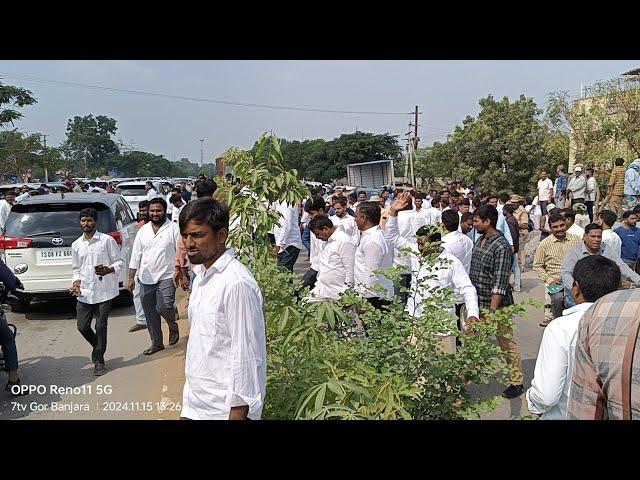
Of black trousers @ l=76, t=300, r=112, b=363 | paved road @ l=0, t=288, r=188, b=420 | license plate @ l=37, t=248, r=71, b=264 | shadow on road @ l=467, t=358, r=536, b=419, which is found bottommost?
shadow on road @ l=467, t=358, r=536, b=419

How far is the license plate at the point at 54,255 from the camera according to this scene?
23.1 ft

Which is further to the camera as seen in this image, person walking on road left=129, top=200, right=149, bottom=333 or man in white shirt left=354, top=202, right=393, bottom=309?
person walking on road left=129, top=200, right=149, bottom=333

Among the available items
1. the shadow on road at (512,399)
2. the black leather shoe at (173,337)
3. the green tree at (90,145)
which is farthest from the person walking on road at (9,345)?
the green tree at (90,145)

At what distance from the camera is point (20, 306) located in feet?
25.1

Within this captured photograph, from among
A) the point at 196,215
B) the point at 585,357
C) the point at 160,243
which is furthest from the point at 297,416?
the point at 160,243

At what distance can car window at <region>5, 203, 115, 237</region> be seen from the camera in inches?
281

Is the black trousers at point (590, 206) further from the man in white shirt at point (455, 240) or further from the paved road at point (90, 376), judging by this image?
the paved road at point (90, 376)

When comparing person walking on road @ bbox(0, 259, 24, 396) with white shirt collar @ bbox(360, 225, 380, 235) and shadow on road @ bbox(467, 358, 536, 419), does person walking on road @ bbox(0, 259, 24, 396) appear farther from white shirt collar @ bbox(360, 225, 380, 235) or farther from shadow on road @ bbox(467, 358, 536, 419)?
shadow on road @ bbox(467, 358, 536, 419)

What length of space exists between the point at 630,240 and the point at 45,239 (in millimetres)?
7656

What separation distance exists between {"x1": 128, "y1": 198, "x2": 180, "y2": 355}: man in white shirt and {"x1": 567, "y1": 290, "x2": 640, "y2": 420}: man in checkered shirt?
4.44 metres

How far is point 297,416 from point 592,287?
60.5 inches

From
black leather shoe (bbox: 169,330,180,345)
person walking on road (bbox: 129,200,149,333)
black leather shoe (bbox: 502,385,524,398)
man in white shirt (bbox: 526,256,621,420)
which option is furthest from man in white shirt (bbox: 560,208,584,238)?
person walking on road (bbox: 129,200,149,333)

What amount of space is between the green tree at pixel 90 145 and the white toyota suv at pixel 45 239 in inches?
565

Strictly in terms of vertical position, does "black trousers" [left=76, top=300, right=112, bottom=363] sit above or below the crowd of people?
below
